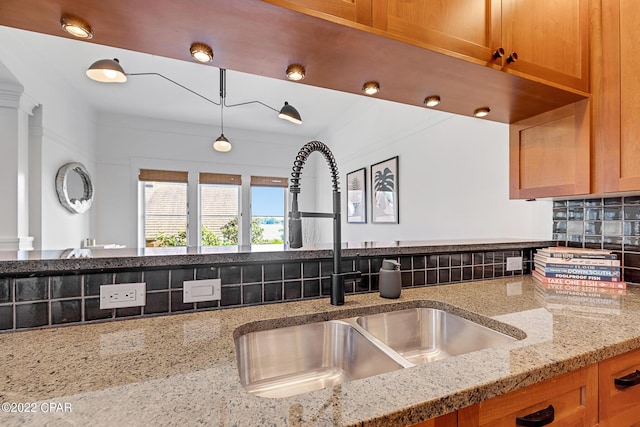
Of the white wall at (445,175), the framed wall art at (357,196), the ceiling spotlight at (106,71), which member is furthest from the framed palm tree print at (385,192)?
the ceiling spotlight at (106,71)

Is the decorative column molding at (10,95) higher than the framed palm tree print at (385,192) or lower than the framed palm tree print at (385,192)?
higher

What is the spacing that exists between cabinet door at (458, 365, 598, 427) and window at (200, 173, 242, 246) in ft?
15.8

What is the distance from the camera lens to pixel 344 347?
3.10 ft

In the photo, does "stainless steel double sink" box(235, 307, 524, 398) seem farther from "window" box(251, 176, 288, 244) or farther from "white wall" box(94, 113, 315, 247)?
"white wall" box(94, 113, 315, 247)

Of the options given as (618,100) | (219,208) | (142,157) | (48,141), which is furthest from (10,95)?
(618,100)

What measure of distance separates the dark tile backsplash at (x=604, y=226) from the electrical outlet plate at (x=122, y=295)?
200cm

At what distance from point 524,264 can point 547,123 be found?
0.73m

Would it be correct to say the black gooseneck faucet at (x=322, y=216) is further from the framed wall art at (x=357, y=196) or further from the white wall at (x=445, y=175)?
the framed wall art at (x=357, y=196)

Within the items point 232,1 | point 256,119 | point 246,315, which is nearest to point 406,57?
point 232,1

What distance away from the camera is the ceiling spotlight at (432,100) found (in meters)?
1.21

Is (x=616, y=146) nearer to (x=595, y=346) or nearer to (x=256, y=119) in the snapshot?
(x=595, y=346)

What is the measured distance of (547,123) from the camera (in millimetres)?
1328

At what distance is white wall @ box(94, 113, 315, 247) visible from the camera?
4.35 metres

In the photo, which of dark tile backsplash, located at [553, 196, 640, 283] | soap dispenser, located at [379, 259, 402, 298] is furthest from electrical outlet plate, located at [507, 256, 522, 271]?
soap dispenser, located at [379, 259, 402, 298]
